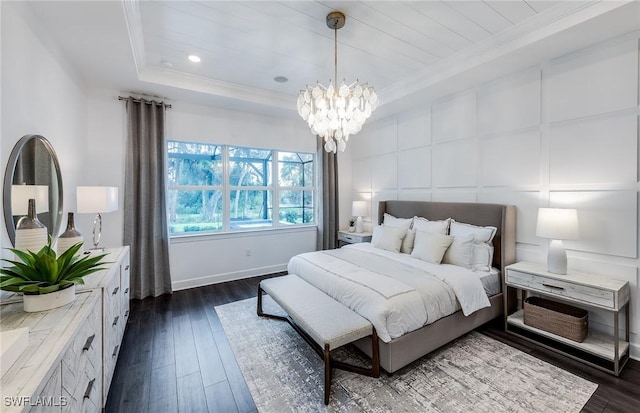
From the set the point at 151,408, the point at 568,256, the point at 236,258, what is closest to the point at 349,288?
the point at 151,408

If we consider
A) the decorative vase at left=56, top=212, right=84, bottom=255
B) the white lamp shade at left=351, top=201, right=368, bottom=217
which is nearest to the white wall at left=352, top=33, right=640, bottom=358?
the white lamp shade at left=351, top=201, right=368, bottom=217

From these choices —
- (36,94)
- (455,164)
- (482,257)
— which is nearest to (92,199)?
(36,94)

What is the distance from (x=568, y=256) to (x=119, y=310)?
423cm

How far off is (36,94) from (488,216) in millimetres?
4420

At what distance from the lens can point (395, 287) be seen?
235 cm

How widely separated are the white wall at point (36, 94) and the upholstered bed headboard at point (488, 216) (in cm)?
421

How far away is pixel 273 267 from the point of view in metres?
4.86

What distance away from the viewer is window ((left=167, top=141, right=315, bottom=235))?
4.18 m

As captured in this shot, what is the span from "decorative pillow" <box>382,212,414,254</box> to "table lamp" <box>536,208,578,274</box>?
140 centimetres

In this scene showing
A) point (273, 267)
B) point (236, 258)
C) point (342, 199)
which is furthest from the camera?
point (342, 199)

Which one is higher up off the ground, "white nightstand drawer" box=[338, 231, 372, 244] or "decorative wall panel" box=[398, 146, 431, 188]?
"decorative wall panel" box=[398, 146, 431, 188]

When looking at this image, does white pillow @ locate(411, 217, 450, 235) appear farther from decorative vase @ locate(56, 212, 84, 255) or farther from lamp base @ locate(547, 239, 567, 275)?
decorative vase @ locate(56, 212, 84, 255)

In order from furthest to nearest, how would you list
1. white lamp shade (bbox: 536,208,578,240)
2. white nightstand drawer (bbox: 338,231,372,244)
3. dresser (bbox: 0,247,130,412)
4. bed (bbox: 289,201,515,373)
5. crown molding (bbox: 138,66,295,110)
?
white nightstand drawer (bbox: 338,231,372,244), crown molding (bbox: 138,66,295,110), white lamp shade (bbox: 536,208,578,240), bed (bbox: 289,201,515,373), dresser (bbox: 0,247,130,412)

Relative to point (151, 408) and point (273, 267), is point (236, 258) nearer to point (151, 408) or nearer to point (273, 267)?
point (273, 267)
